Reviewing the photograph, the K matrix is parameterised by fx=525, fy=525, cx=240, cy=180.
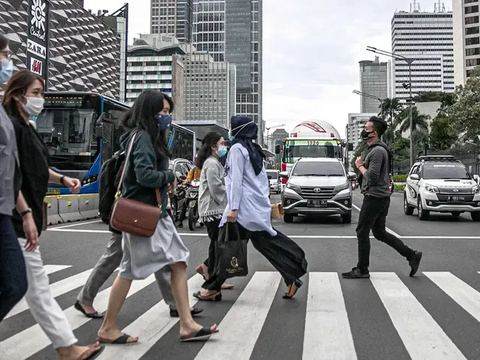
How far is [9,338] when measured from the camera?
4102mm

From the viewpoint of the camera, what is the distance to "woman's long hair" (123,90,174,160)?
3883mm

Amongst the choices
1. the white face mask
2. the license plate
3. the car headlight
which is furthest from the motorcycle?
the white face mask

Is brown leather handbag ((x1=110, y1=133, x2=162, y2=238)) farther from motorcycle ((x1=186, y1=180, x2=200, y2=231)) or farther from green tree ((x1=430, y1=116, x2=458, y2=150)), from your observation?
green tree ((x1=430, y1=116, x2=458, y2=150))

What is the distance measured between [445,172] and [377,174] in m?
9.80

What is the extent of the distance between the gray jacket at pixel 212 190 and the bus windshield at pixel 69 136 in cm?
955

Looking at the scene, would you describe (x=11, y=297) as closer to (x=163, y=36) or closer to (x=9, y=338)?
(x=9, y=338)

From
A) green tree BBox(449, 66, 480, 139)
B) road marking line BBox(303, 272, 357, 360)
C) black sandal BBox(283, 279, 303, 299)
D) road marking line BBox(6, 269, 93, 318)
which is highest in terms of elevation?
green tree BBox(449, 66, 480, 139)

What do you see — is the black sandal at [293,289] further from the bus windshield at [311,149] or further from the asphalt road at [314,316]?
the bus windshield at [311,149]

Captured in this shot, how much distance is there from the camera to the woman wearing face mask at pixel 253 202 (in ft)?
16.5

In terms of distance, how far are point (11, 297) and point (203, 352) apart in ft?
4.71

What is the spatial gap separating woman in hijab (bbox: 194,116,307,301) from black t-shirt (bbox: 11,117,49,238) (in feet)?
6.60

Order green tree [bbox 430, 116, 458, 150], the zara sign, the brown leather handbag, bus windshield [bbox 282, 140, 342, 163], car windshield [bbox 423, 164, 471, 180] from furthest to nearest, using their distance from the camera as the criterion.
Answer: green tree [bbox 430, 116, 458, 150], the zara sign, bus windshield [bbox 282, 140, 342, 163], car windshield [bbox 423, 164, 471, 180], the brown leather handbag

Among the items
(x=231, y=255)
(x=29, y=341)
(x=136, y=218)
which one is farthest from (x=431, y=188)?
(x=29, y=341)

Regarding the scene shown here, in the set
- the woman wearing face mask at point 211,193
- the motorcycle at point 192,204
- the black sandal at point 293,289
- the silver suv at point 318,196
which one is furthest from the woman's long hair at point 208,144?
the silver suv at point 318,196
